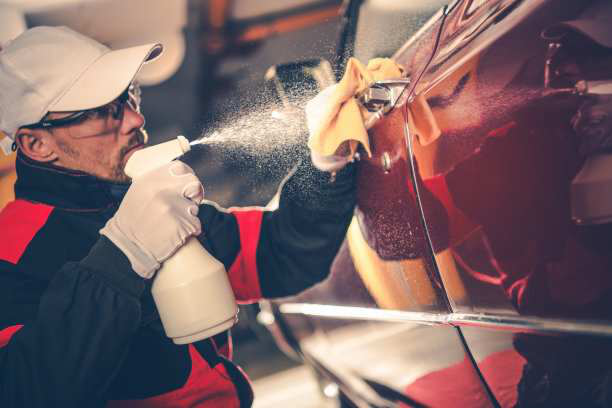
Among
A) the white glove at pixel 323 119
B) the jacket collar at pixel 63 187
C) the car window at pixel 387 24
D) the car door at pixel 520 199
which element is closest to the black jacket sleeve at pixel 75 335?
the jacket collar at pixel 63 187

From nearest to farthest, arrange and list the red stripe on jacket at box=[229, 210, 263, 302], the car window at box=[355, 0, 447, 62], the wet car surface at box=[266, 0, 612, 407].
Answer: the wet car surface at box=[266, 0, 612, 407] < the car window at box=[355, 0, 447, 62] < the red stripe on jacket at box=[229, 210, 263, 302]

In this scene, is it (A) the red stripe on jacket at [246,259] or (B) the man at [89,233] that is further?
(A) the red stripe on jacket at [246,259]

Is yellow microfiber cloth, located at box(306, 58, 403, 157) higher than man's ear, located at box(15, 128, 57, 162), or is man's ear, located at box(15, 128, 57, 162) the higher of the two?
man's ear, located at box(15, 128, 57, 162)

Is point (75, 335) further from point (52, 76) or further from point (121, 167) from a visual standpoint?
point (52, 76)

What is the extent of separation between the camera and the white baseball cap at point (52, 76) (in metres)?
0.84

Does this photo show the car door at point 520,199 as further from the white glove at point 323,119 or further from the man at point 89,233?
the man at point 89,233

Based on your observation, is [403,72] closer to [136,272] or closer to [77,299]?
[136,272]

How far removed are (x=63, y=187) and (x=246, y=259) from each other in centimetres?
43

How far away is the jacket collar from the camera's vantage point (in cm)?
85

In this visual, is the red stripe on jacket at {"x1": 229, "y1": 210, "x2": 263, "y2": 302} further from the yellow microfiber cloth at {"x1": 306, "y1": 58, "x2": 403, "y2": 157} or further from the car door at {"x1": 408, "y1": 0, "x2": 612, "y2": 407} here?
the car door at {"x1": 408, "y1": 0, "x2": 612, "y2": 407}

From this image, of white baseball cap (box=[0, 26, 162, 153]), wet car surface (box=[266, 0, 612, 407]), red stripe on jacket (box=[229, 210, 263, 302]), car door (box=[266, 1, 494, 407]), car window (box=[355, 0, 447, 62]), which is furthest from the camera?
red stripe on jacket (box=[229, 210, 263, 302])

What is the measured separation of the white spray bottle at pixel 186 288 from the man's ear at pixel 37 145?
160 millimetres

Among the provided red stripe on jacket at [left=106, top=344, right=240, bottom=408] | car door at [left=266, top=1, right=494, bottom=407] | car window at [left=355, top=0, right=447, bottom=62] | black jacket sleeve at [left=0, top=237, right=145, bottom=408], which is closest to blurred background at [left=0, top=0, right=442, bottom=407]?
car window at [left=355, top=0, right=447, bottom=62]

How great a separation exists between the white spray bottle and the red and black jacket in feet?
0.16
